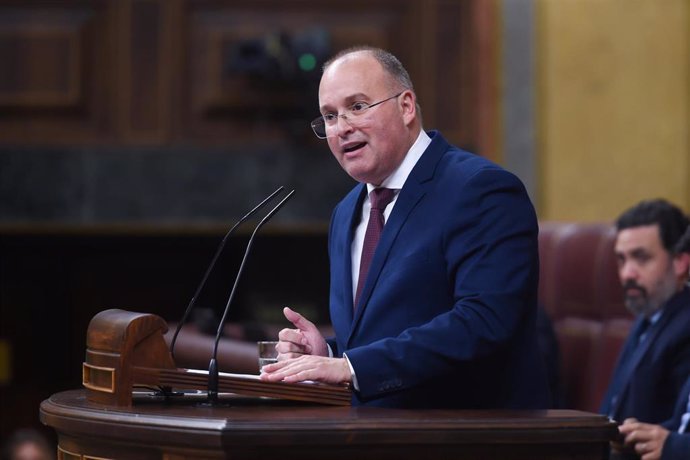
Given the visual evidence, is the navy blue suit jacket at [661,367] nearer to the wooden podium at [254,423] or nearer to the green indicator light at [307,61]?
the wooden podium at [254,423]

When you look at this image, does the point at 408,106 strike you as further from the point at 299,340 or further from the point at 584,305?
the point at 584,305

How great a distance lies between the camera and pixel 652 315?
3766mm

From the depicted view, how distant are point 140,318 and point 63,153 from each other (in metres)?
4.63

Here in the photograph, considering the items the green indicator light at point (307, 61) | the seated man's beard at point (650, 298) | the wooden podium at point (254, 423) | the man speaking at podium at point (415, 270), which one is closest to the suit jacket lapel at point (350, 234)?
the man speaking at podium at point (415, 270)

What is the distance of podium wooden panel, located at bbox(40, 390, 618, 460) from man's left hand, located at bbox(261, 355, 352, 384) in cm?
7

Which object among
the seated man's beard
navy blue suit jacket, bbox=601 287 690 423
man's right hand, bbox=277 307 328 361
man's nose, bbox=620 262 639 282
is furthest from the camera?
man's nose, bbox=620 262 639 282

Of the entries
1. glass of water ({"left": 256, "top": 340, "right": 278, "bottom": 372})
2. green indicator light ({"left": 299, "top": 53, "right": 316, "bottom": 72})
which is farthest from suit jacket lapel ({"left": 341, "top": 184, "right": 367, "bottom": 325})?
green indicator light ({"left": 299, "top": 53, "right": 316, "bottom": 72})

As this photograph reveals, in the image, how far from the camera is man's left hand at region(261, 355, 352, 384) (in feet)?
6.74

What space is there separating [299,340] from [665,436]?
1.09m

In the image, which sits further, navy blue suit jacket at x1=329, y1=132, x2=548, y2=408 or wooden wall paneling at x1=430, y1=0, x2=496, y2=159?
wooden wall paneling at x1=430, y1=0, x2=496, y2=159

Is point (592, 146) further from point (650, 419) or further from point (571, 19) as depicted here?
point (650, 419)

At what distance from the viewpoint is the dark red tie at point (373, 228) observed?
7.84 ft

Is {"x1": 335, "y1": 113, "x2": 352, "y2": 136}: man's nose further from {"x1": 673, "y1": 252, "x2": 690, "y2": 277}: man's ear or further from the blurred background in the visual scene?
the blurred background

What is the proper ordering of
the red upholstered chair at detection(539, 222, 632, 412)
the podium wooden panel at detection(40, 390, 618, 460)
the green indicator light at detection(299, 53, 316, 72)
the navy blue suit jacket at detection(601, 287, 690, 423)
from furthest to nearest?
the green indicator light at detection(299, 53, 316, 72)
the red upholstered chair at detection(539, 222, 632, 412)
the navy blue suit jacket at detection(601, 287, 690, 423)
the podium wooden panel at detection(40, 390, 618, 460)
